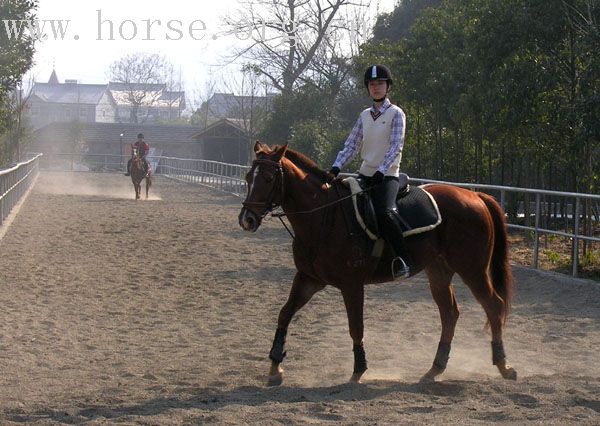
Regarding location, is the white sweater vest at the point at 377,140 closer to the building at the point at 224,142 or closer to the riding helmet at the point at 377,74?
the riding helmet at the point at 377,74

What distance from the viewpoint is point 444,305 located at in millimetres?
8195

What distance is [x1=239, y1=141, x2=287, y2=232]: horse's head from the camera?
7164 millimetres

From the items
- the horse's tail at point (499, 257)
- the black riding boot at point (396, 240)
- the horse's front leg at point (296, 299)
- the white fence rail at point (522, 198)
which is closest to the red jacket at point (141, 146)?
the white fence rail at point (522, 198)

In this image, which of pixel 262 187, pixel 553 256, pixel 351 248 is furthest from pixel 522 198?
pixel 262 187

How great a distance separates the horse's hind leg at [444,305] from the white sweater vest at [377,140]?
102 cm

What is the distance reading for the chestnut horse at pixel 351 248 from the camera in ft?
24.3

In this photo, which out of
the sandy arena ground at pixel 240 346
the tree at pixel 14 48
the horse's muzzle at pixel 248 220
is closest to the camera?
the sandy arena ground at pixel 240 346

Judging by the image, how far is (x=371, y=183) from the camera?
771cm

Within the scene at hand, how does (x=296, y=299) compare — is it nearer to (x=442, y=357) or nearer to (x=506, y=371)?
(x=442, y=357)

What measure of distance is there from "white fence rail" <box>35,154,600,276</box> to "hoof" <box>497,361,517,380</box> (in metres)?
5.42

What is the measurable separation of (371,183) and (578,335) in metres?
3.15

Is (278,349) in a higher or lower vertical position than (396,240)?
lower

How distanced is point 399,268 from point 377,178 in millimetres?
703

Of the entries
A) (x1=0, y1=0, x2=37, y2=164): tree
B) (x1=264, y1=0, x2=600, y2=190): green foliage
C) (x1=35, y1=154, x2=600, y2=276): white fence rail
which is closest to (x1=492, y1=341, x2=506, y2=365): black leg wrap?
(x1=35, y1=154, x2=600, y2=276): white fence rail
